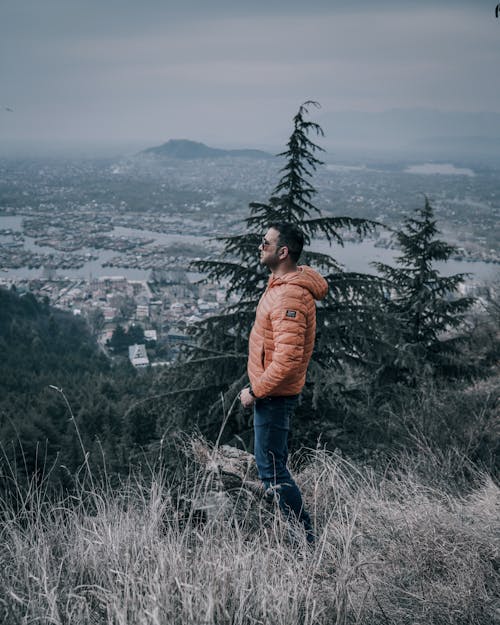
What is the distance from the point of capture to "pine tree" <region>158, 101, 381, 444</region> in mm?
5105

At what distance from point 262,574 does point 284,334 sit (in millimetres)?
Answer: 975

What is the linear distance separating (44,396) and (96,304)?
17.7 meters

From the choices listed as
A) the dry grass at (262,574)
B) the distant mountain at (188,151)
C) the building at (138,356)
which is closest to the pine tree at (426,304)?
the dry grass at (262,574)

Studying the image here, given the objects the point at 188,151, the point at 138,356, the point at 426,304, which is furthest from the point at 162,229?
the point at 188,151

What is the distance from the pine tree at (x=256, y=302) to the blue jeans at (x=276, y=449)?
2609 mm

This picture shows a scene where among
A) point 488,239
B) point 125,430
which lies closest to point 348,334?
point 125,430

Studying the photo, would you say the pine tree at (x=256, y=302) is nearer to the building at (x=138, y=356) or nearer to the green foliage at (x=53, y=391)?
the green foliage at (x=53, y=391)

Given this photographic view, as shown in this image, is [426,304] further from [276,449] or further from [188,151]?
[188,151]

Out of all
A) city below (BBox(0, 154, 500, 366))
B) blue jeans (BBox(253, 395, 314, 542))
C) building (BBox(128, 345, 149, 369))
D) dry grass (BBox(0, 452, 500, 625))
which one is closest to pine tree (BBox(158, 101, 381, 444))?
city below (BBox(0, 154, 500, 366))

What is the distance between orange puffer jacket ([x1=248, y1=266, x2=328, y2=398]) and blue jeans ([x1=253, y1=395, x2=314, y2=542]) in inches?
3.5

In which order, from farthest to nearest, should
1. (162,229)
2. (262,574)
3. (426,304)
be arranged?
(162,229), (426,304), (262,574)

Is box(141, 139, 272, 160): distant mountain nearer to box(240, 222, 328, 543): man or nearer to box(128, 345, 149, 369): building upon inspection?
box(128, 345, 149, 369): building

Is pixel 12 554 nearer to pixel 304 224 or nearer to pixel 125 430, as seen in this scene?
pixel 304 224

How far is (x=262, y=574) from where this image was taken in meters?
1.63
